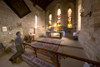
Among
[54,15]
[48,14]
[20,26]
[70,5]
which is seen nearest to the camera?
[20,26]

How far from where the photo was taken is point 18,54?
2.21 m

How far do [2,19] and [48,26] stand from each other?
694 cm

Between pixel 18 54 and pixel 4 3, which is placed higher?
pixel 4 3

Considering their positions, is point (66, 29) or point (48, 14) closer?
point (66, 29)

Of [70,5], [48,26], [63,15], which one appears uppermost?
[70,5]

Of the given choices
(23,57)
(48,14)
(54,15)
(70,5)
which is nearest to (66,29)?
(54,15)

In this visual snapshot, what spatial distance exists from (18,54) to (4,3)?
4273mm

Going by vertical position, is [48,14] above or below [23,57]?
above

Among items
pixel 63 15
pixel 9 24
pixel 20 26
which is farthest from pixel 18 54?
pixel 63 15

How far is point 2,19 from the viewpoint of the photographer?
329 centimetres

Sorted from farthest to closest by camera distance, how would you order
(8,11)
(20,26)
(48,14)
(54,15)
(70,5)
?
(48,14), (54,15), (70,5), (20,26), (8,11)

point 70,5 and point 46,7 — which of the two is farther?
point 46,7

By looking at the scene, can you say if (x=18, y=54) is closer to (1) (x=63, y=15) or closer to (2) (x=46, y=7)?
(1) (x=63, y=15)

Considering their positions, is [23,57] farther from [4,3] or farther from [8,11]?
[4,3]
